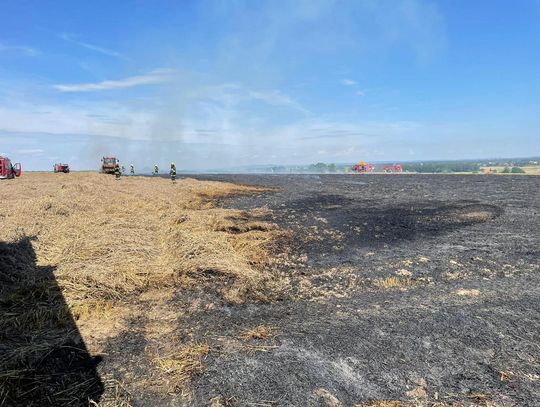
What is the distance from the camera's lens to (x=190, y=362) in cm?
376

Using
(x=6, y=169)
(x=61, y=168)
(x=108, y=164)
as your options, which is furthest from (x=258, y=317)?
(x=61, y=168)

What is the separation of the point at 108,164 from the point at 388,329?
43.2 metres

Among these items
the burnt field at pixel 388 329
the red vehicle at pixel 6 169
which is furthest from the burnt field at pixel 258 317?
the red vehicle at pixel 6 169

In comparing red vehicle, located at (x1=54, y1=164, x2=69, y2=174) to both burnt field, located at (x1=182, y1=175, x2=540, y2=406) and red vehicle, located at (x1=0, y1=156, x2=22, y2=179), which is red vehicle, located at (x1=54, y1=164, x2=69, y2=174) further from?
burnt field, located at (x1=182, y1=175, x2=540, y2=406)

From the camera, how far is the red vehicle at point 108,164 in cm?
4126

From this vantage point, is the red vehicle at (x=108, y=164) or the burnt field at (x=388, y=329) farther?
the red vehicle at (x=108, y=164)

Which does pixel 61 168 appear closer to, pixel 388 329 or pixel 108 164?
pixel 108 164

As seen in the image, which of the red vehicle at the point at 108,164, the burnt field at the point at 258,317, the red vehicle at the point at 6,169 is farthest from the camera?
the red vehicle at the point at 108,164

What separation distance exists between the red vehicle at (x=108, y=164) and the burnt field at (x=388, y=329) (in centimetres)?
3776

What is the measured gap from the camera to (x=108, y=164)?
138ft

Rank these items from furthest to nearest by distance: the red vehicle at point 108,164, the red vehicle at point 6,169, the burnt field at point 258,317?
the red vehicle at point 108,164, the red vehicle at point 6,169, the burnt field at point 258,317

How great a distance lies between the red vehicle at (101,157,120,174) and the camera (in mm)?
41259

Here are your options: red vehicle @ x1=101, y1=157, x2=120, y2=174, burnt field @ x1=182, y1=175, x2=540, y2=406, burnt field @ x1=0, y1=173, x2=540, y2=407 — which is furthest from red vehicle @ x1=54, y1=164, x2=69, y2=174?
burnt field @ x1=182, y1=175, x2=540, y2=406

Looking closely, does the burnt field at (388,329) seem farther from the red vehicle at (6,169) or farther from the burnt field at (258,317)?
the red vehicle at (6,169)
